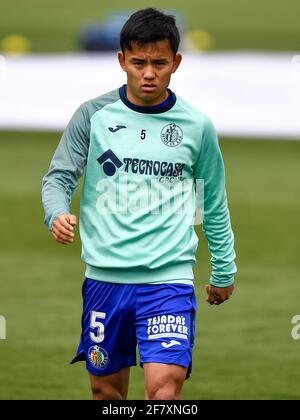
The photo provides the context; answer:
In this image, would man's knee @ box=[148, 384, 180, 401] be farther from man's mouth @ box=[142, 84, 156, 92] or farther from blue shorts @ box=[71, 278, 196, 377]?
man's mouth @ box=[142, 84, 156, 92]

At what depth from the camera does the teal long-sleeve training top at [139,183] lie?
22.2 feet

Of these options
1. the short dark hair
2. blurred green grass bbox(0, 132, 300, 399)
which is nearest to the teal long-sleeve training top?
the short dark hair

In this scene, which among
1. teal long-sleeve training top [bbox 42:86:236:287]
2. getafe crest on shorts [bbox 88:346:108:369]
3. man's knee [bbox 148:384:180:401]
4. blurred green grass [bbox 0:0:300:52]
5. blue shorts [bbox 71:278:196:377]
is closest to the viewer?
man's knee [bbox 148:384:180:401]

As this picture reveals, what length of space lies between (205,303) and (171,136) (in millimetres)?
4619

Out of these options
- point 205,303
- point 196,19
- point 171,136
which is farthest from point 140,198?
point 196,19

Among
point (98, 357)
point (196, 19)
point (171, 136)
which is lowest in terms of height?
point (98, 357)

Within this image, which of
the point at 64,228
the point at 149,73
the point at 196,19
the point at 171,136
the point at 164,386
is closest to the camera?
the point at 64,228

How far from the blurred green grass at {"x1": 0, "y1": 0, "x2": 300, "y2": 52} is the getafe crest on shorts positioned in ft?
81.4

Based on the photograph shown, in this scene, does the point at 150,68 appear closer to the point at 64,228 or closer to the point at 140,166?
the point at 140,166

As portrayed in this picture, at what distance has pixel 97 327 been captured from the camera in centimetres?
688

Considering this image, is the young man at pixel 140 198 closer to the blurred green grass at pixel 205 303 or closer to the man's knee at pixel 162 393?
the man's knee at pixel 162 393

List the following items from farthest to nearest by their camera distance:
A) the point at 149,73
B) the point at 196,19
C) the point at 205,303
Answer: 1. the point at 196,19
2. the point at 205,303
3. the point at 149,73

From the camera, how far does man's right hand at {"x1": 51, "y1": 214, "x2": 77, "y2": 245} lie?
640 cm

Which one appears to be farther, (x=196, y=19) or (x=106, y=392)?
(x=196, y=19)
